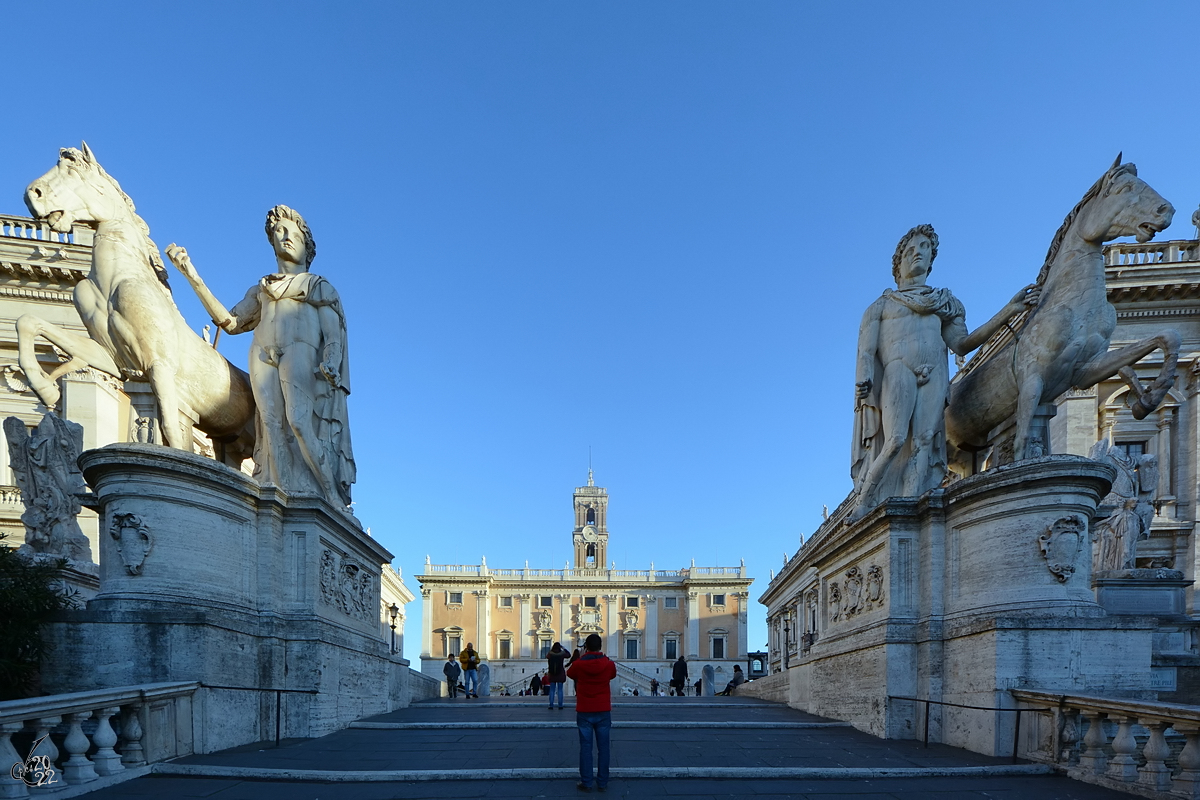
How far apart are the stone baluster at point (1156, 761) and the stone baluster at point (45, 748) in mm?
6926

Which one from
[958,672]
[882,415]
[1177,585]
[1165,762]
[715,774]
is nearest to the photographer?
[1165,762]

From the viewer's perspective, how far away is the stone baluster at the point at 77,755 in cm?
539

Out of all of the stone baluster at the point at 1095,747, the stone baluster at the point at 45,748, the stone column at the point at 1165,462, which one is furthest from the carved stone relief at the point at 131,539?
the stone column at the point at 1165,462

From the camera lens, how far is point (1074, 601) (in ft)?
24.3

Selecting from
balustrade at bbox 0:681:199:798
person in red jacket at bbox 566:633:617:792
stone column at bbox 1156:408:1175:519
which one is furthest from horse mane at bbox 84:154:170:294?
stone column at bbox 1156:408:1175:519

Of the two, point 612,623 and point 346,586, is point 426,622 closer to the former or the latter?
point 612,623

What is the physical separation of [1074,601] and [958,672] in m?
1.26

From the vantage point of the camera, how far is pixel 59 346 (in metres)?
9.80

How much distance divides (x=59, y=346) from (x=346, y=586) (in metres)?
4.35

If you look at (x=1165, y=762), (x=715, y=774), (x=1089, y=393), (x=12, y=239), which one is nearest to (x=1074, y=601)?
(x=1165, y=762)

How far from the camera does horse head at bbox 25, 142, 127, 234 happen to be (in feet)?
27.5

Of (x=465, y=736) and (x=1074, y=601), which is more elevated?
(x=1074, y=601)

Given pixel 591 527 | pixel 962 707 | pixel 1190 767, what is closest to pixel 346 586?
pixel 962 707

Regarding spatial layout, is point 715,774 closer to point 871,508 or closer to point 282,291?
point 871,508
